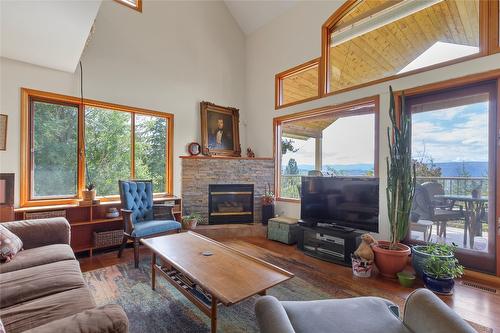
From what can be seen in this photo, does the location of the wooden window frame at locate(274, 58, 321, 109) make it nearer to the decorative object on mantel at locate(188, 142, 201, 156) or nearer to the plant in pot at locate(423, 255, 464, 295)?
the decorative object on mantel at locate(188, 142, 201, 156)

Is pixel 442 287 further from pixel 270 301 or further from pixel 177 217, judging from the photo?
pixel 177 217

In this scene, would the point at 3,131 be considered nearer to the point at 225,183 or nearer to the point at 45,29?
the point at 45,29

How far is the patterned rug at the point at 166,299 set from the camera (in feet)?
6.30

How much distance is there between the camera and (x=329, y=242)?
3.37 m

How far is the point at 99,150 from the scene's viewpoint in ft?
12.6

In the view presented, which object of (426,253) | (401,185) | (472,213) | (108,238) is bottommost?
(108,238)

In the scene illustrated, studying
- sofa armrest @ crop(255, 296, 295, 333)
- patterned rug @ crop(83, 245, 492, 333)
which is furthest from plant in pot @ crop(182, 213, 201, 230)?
sofa armrest @ crop(255, 296, 295, 333)

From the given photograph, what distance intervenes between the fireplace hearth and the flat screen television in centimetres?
128

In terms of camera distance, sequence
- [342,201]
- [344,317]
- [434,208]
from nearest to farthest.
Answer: [344,317]
[434,208]
[342,201]

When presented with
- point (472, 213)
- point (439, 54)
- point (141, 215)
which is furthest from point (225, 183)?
point (439, 54)

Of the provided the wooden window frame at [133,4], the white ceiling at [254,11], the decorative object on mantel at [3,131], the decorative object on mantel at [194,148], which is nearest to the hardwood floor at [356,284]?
the decorative object on mantel at [3,131]

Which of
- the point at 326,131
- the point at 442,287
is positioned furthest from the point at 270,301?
the point at 326,131

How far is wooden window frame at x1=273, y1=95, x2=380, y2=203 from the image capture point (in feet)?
11.6

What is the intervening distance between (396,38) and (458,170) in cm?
202
